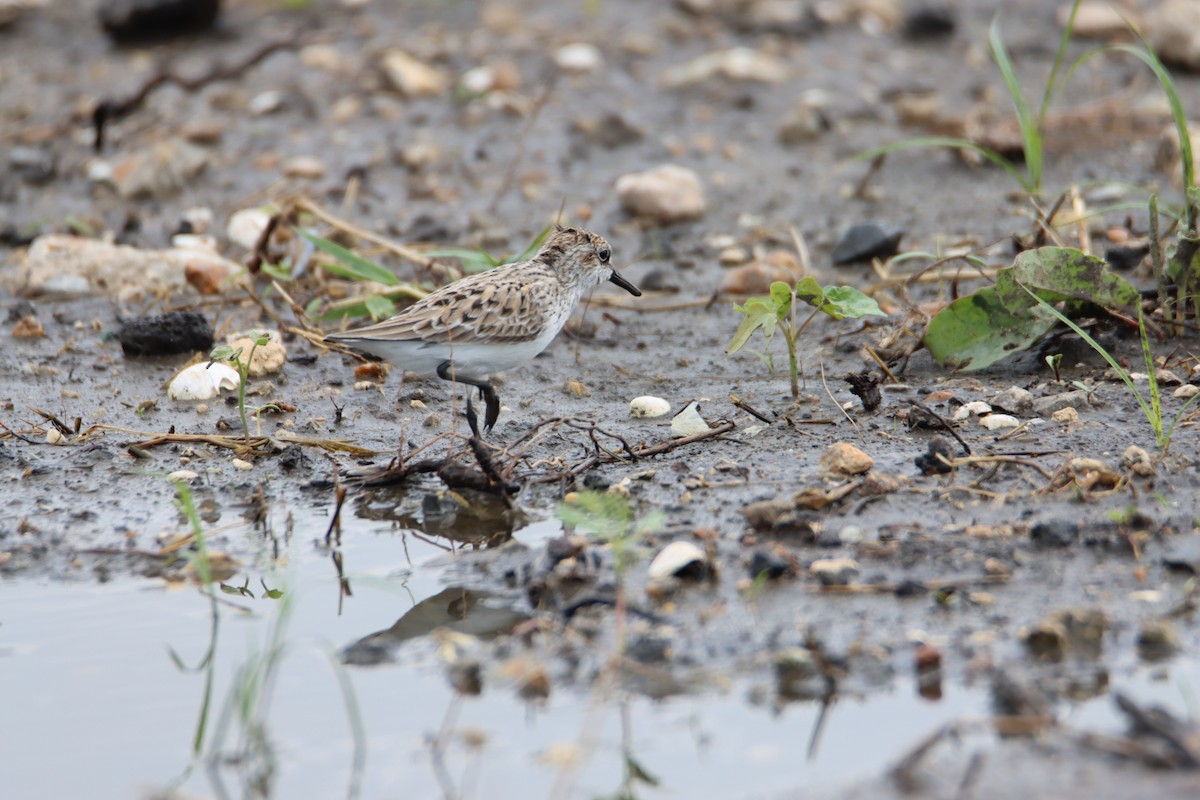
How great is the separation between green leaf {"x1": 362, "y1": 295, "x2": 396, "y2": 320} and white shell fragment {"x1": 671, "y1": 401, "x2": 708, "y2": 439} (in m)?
1.90

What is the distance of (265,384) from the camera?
651cm

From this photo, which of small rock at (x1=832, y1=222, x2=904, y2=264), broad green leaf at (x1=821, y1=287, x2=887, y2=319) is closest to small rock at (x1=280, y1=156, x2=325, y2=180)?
small rock at (x1=832, y1=222, x2=904, y2=264)

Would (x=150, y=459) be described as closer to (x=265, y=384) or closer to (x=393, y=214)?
(x=265, y=384)

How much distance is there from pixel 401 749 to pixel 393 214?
5718mm

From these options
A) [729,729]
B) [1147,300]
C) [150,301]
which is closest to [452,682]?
[729,729]

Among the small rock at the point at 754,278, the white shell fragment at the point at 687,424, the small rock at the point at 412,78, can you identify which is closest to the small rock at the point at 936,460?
the white shell fragment at the point at 687,424

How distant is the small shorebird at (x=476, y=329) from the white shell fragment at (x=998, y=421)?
6.45ft

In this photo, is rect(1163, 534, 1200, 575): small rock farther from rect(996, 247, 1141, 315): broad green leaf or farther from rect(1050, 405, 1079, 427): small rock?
rect(996, 247, 1141, 315): broad green leaf

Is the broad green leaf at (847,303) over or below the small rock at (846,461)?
over

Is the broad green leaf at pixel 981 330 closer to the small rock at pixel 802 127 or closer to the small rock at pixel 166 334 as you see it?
the small rock at pixel 166 334

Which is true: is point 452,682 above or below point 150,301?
above

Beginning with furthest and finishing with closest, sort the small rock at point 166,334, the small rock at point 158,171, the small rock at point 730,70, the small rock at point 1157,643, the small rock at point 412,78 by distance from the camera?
the small rock at point 730,70
the small rock at point 412,78
the small rock at point 158,171
the small rock at point 166,334
the small rock at point 1157,643

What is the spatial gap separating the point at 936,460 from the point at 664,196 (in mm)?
3863

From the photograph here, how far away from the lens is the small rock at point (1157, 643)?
3881mm
